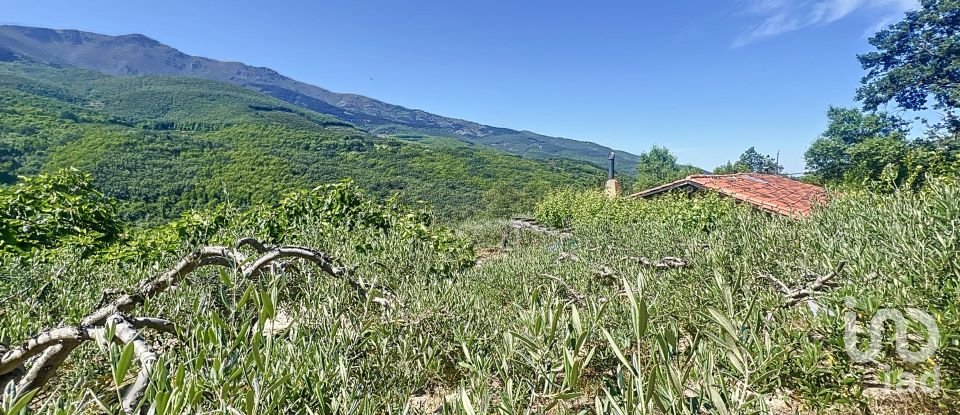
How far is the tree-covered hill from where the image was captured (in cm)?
3853

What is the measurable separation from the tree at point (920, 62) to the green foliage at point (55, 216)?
40869 mm

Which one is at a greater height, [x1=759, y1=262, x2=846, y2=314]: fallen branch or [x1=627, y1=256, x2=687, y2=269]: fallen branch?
[x1=759, y1=262, x2=846, y2=314]: fallen branch

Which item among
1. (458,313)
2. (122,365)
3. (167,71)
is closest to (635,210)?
(458,313)

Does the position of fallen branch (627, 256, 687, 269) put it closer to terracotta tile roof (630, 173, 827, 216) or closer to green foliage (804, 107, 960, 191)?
terracotta tile roof (630, 173, 827, 216)

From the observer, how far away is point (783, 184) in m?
20.4

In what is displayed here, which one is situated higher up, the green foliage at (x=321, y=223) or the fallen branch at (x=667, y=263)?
the fallen branch at (x=667, y=263)

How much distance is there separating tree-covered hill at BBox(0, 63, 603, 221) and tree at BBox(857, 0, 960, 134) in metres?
27.2

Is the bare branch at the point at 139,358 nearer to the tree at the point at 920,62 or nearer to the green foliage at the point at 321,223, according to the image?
the green foliage at the point at 321,223

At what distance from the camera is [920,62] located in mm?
29969

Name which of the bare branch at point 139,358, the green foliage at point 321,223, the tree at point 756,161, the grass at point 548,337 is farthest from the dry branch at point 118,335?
the tree at point 756,161

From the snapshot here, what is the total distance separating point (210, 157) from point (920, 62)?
6362 cm

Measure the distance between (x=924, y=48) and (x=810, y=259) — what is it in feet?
133

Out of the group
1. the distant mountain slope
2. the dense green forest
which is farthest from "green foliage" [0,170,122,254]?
the distant mountain slope

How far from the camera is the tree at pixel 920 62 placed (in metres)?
27.9
